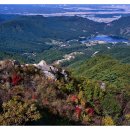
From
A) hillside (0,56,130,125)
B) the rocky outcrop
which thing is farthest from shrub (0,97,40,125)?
the rocky outcrop

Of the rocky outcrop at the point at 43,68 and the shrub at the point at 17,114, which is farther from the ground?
the shrub at the point at 17,114

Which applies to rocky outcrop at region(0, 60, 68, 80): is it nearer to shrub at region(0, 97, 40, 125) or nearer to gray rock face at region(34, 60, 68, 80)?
gray rock face at region(34, 60, 68, 80)

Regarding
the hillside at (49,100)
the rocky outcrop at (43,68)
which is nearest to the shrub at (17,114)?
the hillside at (49,100)

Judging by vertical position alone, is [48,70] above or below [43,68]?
A: below

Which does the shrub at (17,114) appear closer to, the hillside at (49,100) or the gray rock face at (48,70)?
the hillside at (49,100)

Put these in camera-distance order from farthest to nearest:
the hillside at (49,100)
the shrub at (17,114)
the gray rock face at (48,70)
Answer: the gray rock face at (48,70), the hillside at (49,100), the shrub at (17,114)

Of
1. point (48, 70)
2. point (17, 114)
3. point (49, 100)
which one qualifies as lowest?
point (48, 70)

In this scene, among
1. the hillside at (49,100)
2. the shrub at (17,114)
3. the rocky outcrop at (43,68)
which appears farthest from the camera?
the rocky outcrop at (43,68)

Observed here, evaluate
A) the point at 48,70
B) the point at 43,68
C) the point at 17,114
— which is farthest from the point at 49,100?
the point at 43,68

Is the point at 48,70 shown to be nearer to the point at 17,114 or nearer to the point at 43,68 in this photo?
the point at 43,68

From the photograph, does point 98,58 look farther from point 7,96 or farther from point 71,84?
point 7,96

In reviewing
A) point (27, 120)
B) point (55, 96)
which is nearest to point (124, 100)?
point (55, 96)
